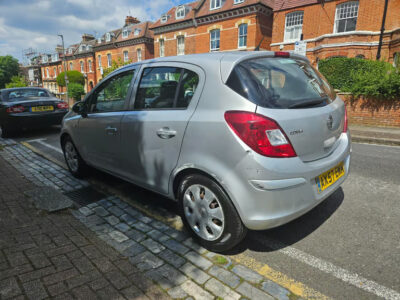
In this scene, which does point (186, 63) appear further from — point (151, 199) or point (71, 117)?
point (71, 117)

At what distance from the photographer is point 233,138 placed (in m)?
2.19

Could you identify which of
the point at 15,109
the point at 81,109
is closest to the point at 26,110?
the point at 15,109

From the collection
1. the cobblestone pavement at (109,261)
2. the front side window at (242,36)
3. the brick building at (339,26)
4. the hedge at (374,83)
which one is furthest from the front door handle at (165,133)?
the front side window at (242,36)

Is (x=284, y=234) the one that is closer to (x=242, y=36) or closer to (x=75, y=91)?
(x=242, y=36)

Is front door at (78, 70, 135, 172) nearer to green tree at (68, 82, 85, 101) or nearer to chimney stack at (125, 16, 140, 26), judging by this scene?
green tree at (68, 82, 85, 101)

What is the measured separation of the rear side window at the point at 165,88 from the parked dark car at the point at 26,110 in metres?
6.68

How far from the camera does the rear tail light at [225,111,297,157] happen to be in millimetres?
2131

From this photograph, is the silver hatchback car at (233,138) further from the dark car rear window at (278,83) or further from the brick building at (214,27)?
the brick building at (214,27)

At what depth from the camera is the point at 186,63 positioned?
9.07 feet

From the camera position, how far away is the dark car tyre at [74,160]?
4.55 m

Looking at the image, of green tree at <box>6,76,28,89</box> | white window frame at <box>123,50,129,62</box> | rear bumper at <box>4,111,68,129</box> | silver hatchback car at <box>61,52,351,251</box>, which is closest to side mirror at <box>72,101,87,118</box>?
silver hatchback car at <box>61,52,351,251</box>

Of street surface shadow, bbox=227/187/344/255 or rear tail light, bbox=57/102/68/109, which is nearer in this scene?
street surface shadow, bbox=227/187/344/255

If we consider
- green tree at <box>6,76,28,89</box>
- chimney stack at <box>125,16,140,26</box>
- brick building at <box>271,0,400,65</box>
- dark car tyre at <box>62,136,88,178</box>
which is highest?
chimney stack at <box>125,16,140,26</box>

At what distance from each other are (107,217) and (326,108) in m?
2.73
